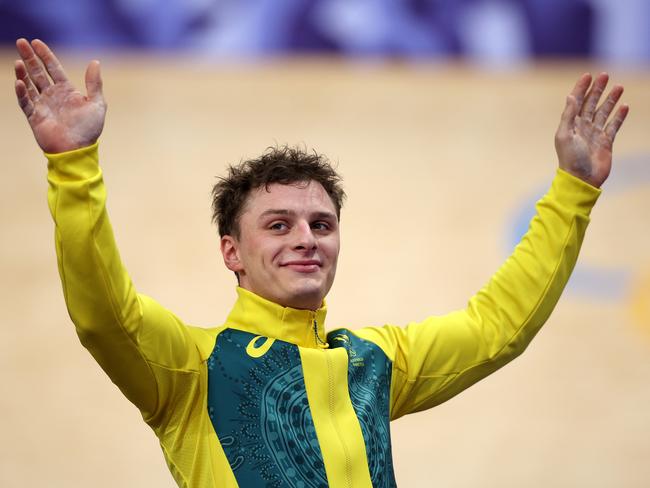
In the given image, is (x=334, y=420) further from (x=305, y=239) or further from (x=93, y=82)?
(x=93, y=82)

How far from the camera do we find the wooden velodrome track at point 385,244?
4.50m

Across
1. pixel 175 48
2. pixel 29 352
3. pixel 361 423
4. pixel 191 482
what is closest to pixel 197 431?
pixel 191 482

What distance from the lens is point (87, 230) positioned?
5.86ft

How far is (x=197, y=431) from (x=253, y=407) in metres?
0.12

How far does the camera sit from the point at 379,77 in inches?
257

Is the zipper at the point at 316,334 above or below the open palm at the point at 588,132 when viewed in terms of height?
below

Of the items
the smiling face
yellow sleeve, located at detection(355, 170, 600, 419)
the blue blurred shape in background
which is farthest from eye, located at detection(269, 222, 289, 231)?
the blue blurred shape in background

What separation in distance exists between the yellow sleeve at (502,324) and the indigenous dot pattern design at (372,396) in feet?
0.18

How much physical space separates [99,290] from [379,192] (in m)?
4.06

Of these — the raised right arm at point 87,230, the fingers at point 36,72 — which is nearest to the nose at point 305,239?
the raised right arm at point 87,230

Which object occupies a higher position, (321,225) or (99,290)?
(321,225)

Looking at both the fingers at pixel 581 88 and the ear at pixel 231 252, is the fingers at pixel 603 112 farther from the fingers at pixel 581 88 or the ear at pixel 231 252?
the ear at pixel 231 252

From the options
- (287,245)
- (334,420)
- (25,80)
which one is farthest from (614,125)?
(25,80)

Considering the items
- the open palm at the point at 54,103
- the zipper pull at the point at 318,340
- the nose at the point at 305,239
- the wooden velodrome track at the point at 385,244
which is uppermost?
the wooden velodrome track at the point at 385,244
